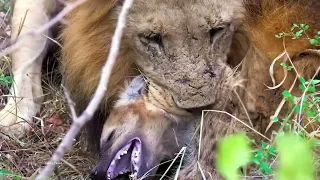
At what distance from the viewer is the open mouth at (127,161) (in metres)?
2.00

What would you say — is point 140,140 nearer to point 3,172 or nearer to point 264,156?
point 264,156

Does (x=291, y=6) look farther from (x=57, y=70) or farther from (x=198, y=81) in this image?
(x=57, y=70)

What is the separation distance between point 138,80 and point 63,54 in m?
0.49

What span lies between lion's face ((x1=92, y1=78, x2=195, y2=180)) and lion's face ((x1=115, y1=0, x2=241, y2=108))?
109mm

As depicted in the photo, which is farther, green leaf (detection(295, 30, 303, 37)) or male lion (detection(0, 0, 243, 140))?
male lion (detection(0, 0, 243, 140))

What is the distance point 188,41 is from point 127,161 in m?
0.46

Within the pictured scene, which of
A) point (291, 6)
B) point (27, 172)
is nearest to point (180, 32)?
point (291, 6)

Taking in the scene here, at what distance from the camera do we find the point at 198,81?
78.0 inches

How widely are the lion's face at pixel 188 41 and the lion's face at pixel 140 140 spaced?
0.36 feet

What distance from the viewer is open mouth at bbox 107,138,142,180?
200 centimetres

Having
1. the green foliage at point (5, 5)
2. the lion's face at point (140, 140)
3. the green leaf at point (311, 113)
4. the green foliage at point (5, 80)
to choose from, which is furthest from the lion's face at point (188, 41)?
the green foliage at point (5, 5)

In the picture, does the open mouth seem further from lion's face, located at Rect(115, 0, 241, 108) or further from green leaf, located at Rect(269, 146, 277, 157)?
green leaf, located at Rect(269, 146, 277, 157)

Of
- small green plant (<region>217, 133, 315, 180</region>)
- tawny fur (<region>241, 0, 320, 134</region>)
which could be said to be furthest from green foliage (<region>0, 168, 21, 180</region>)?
small green plant (<region>217, 133, 315, 180</region>)

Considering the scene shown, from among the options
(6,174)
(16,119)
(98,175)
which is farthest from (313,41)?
(16,119)
